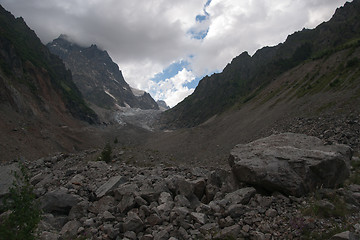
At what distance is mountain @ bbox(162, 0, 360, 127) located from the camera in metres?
74.4

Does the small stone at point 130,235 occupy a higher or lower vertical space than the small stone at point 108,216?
lower

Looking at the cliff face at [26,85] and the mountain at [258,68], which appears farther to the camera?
the mountain at [258,68]

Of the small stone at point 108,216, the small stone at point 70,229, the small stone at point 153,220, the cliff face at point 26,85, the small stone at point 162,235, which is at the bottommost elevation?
the small stone at point 162,235

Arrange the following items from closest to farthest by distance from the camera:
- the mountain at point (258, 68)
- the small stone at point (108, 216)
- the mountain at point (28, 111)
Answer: the small stone at point (108, 216) → the mountain at point (28, 111) → the mountain at point (258, 68)

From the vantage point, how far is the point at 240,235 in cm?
570

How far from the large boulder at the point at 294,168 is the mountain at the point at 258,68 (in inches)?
2328

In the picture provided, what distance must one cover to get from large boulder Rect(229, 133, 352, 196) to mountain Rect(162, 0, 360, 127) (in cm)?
5914

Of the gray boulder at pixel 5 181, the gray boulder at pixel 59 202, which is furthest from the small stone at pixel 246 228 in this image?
the gray boulder at pixel 5 181

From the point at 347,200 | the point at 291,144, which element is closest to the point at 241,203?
the point at 347,200

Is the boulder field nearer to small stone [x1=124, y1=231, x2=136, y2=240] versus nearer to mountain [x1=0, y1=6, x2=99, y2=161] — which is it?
small stone [x1=124, y1=231, x2=136, y2=240]

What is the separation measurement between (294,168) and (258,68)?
447ft

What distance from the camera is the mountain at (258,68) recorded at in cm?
7444

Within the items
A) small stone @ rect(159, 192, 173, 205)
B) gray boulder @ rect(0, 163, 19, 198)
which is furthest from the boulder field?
gray boulder @ rect(0, 163, 19, 198)

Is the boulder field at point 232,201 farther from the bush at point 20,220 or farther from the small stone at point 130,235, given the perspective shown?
the bush at point 20,220
